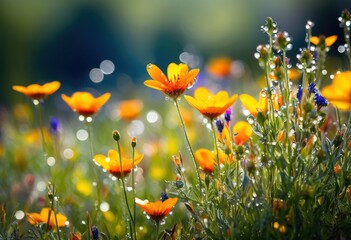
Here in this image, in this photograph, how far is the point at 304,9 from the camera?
508 inches

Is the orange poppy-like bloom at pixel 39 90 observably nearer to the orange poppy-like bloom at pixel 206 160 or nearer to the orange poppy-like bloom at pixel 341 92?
the orange poppy-like bloom at pixel 206 160

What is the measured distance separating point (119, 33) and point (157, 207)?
1394cm

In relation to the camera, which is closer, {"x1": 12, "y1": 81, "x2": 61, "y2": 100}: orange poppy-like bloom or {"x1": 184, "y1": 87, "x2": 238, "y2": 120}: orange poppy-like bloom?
{"x1": 184, "y1": 87, "x2": 238, "y2": 120}: orange poppy-like bloom

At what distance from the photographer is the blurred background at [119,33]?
42.7 ft

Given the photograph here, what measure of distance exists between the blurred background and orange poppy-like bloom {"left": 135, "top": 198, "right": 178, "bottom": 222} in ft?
35.5

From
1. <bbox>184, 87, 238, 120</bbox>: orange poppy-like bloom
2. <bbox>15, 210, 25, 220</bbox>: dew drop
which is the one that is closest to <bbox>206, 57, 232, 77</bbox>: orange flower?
<bbox>15, 210, 25, 220</bbox>: dew drop

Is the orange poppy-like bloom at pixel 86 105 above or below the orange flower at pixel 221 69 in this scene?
below

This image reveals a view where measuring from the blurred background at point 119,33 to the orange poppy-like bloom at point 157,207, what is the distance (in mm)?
10827

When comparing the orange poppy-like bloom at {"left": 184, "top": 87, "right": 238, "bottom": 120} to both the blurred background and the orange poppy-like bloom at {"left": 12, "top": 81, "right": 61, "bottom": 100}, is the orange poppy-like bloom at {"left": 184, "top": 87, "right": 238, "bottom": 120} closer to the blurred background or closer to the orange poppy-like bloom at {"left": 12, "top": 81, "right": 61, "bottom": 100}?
the orange poppy-like bloom at {"left": 12, "top": 81, "right": 61, "bottom": 100}

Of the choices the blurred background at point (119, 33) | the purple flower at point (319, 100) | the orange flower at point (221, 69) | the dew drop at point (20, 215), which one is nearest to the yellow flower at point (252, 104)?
the purple flower at point (319, 100)

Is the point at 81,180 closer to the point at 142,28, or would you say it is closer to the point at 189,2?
the point at 142,28

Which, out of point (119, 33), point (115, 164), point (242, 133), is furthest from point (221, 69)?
point (119, 33)

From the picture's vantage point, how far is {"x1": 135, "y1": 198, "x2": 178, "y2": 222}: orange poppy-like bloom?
1.56 meters

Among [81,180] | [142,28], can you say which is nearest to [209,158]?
[81,180]
